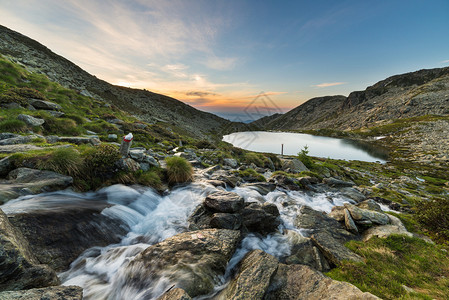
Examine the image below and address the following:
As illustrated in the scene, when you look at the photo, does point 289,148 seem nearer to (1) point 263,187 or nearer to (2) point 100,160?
(1) point 263,187

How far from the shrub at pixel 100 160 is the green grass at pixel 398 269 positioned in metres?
10.9

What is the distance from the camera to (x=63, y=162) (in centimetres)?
776

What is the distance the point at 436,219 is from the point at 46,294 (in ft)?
49.4

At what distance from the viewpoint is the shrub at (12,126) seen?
11.1 m

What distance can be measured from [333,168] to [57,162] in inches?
1192

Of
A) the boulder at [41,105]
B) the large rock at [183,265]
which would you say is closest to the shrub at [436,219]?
the large rock at [183,265]

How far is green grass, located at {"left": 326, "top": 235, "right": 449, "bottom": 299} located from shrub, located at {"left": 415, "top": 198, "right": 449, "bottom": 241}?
1.49m

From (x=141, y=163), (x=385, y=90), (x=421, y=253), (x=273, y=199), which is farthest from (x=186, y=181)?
(x=385, y=90)

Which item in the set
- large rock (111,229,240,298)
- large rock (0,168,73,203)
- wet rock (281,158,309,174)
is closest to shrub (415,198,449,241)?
large rock (111,229,240,298)

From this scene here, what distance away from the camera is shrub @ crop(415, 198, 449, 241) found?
299 inches

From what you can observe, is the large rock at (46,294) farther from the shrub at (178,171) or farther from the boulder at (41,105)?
the boulder at (41,105)

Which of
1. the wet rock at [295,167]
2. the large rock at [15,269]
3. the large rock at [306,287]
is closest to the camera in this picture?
the large rock at [15,269]

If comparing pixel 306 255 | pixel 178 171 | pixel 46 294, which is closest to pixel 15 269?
pixel 46 294

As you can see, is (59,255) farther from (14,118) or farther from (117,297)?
(14,118)
